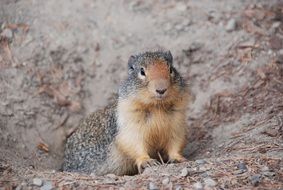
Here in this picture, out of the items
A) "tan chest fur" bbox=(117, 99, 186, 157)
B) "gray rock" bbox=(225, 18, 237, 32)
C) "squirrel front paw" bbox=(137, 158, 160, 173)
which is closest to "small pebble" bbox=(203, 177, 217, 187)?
"squirrel front paw" bbox=(137, 158, 160, 173)

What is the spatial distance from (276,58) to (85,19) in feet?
9.31

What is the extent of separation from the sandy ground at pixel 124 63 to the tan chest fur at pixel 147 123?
0.68 m

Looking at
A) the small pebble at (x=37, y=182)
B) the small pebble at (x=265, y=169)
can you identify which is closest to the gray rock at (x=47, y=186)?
the small pebble at (x=37, y=182)

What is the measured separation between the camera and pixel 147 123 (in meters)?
6.74

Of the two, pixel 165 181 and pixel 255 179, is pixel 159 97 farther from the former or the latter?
pixel 255 179

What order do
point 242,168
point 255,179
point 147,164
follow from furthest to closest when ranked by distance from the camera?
point 147,164, point 242,168, point 255,179

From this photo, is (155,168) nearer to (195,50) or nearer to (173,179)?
(173,179)

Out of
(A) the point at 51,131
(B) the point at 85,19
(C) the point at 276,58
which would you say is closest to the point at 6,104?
(A) the point at 51,131

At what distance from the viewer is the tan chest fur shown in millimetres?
6715

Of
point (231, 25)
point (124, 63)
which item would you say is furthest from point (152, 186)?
point (231, 25)

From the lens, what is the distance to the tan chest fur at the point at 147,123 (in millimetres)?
6715

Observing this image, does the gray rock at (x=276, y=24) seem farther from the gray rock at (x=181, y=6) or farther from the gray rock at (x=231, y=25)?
the gray rock at (x=181, y=6)

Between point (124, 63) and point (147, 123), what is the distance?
2.29 m

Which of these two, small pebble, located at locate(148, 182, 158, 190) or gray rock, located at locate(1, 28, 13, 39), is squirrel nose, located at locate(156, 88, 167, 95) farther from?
gray rock, located at locate(1, 28, 13, 39)
